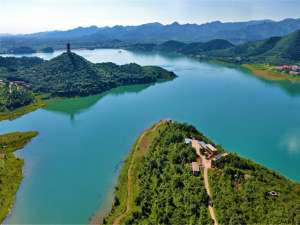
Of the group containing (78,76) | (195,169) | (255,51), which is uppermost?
(255,51)

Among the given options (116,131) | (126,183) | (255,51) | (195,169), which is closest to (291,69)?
(255,51)

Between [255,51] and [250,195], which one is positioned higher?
[255,51]

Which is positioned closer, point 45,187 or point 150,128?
point 45,187

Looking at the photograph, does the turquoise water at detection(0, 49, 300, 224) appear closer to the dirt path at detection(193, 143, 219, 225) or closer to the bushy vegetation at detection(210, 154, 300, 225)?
the bushy vegetation at detection(210, 154, 300, 225)

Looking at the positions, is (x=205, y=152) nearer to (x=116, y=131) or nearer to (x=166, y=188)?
(x=166, y=188)

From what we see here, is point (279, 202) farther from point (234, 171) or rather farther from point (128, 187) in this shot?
point (128, 187)

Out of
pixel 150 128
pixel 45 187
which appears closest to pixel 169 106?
pixel 150 128

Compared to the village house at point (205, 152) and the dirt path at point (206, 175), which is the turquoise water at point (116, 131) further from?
the dirt path at point (206, 175)
